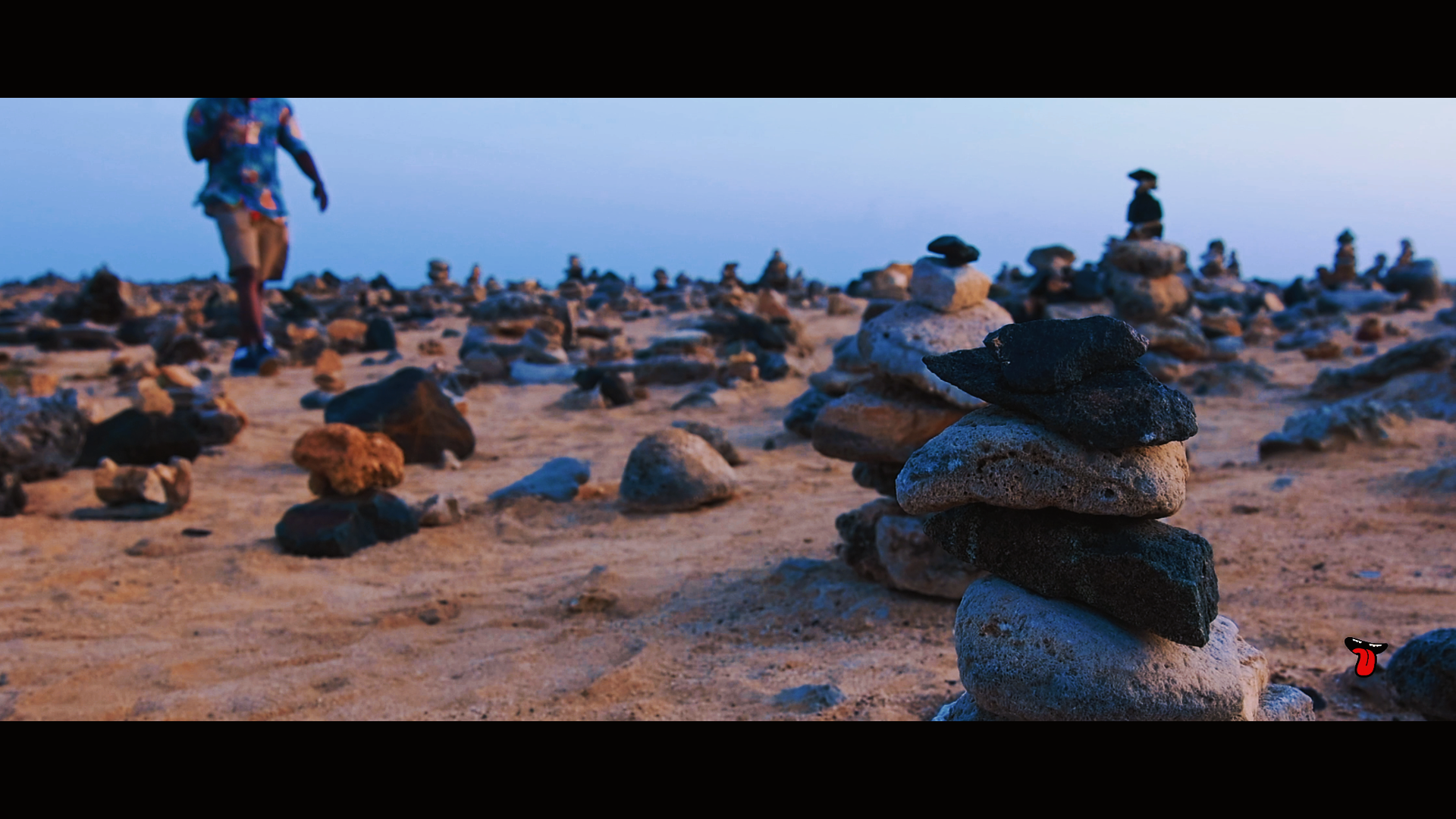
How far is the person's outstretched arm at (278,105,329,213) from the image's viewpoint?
1056 cm

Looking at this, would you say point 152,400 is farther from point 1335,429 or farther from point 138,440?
point 1335,429

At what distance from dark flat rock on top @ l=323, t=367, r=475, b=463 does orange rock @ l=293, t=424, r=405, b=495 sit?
1.31m

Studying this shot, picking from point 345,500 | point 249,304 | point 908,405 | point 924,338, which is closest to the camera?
point 924,338

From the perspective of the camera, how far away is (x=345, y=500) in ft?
19.7

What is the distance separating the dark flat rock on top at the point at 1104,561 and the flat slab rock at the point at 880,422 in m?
1.58

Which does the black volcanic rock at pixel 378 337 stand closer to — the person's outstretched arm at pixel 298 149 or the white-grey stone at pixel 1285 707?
the person's outstretched arm at pixel 298 149

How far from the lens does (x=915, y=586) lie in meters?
4.36

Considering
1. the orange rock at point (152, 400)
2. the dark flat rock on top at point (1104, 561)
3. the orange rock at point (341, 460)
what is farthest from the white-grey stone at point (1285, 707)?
the orange rock at point (152, 400)

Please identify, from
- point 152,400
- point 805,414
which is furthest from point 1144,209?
point 152,400

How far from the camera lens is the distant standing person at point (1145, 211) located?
39.3 ft

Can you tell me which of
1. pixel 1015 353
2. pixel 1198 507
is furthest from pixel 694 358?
pixel 1015 353

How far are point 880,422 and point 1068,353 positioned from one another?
198 centimetres

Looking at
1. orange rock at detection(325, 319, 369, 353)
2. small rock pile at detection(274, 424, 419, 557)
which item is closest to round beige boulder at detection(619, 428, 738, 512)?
small rock pile at detection(274, 424, 419, 557)
